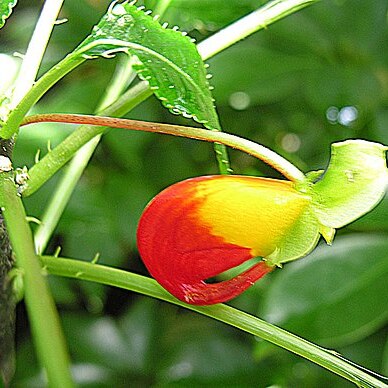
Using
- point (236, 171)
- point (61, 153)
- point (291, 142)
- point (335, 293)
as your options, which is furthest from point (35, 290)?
point (291, 142)

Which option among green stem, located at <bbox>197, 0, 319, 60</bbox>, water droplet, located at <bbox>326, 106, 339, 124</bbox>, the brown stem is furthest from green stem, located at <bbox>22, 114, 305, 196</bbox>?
water droplet, located at <bbox>326, 106, 339, 124</bbox>

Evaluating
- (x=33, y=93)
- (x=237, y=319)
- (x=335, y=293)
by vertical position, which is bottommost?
(x=335, y=293)

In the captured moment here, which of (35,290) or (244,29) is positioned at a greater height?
(244,29)

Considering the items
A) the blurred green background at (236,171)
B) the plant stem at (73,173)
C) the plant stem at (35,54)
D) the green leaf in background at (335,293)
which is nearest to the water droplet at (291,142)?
the blurred green background at (236,171)

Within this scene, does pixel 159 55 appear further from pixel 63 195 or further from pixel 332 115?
pixel 332 115

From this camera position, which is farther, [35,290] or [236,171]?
[236,171]

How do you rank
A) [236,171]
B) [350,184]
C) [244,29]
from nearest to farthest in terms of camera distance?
[350,184]
[244,29]
[236,171]

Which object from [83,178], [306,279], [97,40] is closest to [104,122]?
[97,40]
